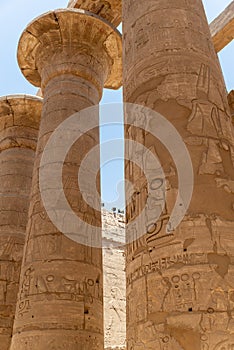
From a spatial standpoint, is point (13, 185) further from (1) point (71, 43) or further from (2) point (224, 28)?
(2) point (224, 28)

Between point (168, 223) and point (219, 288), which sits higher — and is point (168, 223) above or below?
above

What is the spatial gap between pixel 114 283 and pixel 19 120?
23.4ft

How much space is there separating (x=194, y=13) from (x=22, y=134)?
20.4 ft

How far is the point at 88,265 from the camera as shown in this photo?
216 inches

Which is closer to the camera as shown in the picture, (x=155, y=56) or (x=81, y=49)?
(x=155, y=56)

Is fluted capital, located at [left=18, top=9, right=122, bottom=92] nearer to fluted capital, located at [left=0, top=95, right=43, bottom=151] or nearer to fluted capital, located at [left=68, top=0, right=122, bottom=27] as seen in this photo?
fluted capital, located at [left=68, top=0, right=122, bottom=27]

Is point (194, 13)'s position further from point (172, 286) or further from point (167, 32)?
point (172, 286)

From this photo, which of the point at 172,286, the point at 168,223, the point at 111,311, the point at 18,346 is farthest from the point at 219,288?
the point at 111,311

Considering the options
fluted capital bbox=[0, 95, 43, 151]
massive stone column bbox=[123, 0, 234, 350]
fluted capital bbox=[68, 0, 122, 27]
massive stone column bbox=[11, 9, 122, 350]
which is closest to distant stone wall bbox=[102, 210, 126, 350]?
fluted capital bbox=[0, 95, 43, 151]

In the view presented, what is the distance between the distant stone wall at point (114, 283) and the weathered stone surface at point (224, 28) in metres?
8.08

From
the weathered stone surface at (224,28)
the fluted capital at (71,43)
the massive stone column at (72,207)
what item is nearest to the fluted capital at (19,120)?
the massive stone column at (72,207)

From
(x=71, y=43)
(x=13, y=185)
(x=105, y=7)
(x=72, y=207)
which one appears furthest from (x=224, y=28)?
(x=13, y=185)

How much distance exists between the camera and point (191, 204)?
9.23 ft

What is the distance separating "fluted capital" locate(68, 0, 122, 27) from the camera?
8820mm
